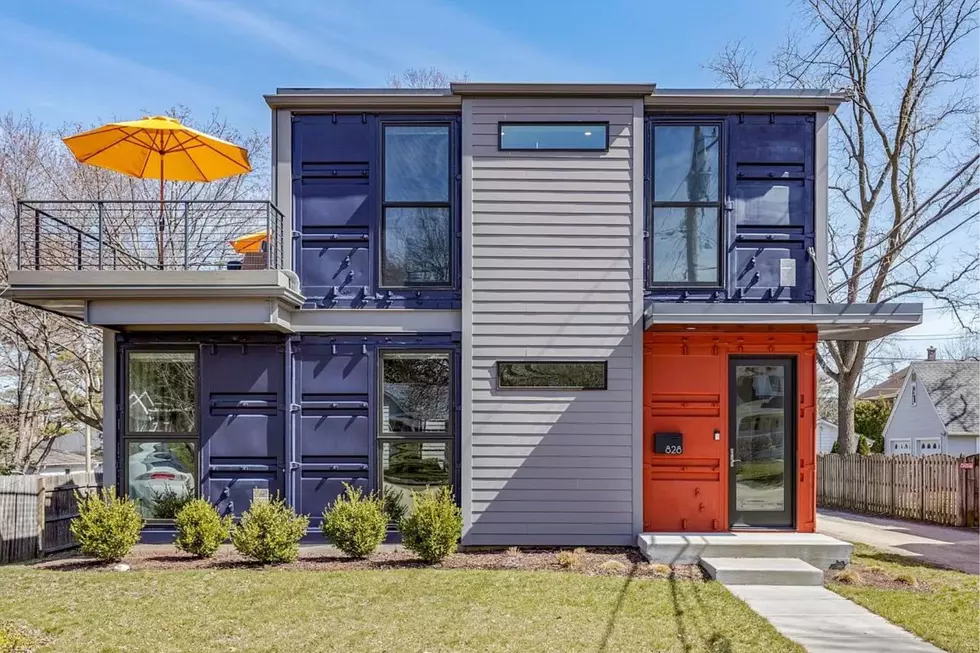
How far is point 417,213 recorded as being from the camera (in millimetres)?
8609

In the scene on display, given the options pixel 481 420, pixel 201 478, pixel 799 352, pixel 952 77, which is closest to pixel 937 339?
pixel 952 77

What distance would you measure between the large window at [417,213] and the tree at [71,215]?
23.0 ft

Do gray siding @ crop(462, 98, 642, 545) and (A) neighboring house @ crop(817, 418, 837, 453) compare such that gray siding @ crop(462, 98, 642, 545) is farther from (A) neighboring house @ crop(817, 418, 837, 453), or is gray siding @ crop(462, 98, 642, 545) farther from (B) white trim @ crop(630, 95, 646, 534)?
(A) neighboring house @ crop(817, 418, 837, 453)

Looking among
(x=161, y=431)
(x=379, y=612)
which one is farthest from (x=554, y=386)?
(x=161, y=431)

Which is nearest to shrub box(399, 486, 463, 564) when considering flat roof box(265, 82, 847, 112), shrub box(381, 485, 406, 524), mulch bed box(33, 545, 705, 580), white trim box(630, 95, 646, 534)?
mulch bed box(33, 545, 705, 580)

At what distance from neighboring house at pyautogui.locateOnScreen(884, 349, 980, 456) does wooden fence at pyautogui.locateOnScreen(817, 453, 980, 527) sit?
11350 millimetres

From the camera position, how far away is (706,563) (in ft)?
24.0

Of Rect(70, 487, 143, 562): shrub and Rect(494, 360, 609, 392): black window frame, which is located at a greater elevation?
Rect(494, 360, 609, 392): black window frame

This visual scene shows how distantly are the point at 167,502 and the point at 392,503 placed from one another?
2.76 metres

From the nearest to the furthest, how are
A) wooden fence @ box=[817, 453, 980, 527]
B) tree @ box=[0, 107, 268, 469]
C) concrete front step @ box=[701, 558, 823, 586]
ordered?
concrete front step @ box=[701, 558, 823, 586], wooden fence @ box=[817, 453, 980, 527], tree @ box=[0, 107, 268, 469]

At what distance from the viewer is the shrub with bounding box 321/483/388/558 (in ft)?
24.6

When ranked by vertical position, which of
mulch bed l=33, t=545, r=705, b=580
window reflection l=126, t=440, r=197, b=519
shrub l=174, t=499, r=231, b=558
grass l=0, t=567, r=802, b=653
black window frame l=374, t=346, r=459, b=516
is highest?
black window frame l=374, t=346, r=459, b=516

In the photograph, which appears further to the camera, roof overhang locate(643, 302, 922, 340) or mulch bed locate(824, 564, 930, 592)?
roof overhang locate(643, 302, 922, 340)

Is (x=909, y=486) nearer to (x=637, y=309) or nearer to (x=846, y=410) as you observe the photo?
Answer: (x=846, y=410)
